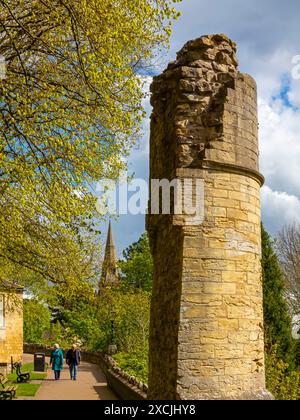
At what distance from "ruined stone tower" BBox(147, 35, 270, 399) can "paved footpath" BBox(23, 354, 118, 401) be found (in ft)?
25.0

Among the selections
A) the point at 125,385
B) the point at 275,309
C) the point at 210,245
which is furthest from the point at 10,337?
the point at 210,245

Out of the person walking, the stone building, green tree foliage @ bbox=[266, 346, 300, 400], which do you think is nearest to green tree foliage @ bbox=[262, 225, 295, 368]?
green tree foliage @ bbox=[266, 346, 300, 400]

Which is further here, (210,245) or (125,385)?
(125,385)

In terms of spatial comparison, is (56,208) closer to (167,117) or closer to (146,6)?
(167,117)

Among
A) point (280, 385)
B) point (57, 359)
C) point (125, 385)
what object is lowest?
point (57, 359)

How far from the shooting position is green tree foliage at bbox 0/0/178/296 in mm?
10039

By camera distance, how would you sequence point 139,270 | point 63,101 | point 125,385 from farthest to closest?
1. point 139,270
2. point 125,385
3. point 63,101

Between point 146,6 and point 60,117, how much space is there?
278 cm

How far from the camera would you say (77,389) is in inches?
693

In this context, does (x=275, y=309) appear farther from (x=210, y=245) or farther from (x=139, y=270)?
(x=139, y=270)

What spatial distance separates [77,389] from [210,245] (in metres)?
11.5

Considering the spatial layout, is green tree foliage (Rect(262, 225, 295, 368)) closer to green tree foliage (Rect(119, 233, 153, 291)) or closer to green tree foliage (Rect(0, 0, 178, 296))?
green tree foliage (Rect(0, 0, 178, 296))

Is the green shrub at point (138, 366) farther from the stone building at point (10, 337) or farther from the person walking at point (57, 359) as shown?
the stone building at point (10, 337)

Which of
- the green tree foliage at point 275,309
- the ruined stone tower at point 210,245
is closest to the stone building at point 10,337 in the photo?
the green tree foliage at point 275,309
